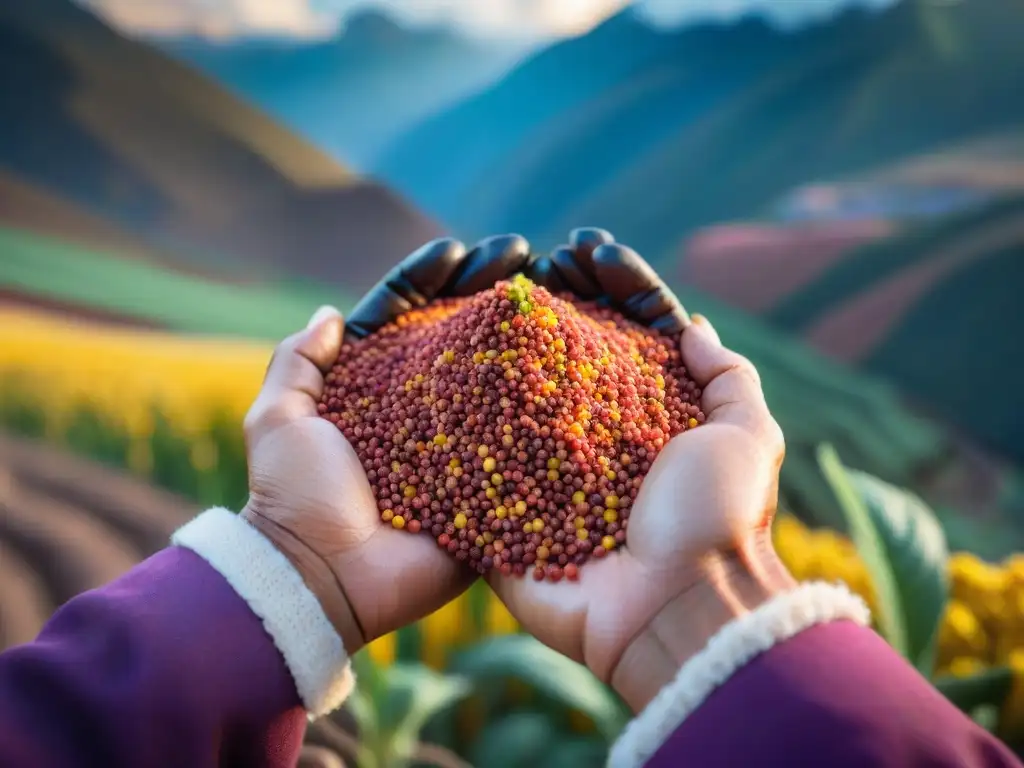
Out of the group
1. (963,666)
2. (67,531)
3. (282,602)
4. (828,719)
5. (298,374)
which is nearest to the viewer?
(828,719)

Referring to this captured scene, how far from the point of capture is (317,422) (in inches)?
20.4

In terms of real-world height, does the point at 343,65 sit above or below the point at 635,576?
above

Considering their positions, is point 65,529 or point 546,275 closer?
point 546,275

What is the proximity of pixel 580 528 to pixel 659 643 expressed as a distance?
79 millimetres

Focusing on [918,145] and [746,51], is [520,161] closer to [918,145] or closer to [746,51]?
[746,51]

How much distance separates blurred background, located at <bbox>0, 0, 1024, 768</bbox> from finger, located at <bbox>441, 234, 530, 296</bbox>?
682mm

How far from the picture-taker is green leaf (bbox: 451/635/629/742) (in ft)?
2.57

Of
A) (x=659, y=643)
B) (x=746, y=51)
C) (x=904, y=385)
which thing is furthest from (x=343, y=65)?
(x=659, y=643)

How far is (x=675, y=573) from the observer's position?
1.38 ft

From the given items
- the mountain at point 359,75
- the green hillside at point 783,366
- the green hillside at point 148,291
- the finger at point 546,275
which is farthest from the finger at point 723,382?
the mountain at point 359,75

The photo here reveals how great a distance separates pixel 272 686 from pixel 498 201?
4.60 ft

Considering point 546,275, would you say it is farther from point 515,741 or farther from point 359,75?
point 359,75

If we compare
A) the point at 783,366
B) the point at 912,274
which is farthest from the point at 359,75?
the point at 912,274

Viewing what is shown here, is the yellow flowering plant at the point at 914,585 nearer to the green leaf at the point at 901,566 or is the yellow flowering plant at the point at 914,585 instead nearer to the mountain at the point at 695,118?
the green leaf at the point at 901,566
